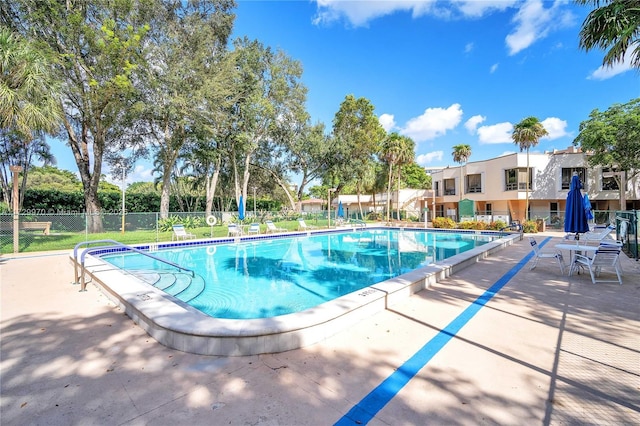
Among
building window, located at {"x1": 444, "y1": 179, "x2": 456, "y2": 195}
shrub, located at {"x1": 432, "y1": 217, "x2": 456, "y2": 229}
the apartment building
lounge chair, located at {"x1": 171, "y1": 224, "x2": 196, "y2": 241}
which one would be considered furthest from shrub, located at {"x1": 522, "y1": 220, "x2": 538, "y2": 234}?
lounge chair, located at {"x1": 171, "y1": 224, "x2": 196, "y2": 241}

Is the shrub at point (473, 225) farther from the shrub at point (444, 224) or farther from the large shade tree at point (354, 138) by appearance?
the large shade tree at point (354, 138)

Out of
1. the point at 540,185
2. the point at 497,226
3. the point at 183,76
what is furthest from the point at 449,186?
the point at 183,76

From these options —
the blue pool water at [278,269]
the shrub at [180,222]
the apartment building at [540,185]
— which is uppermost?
the apartment building at [540,185]

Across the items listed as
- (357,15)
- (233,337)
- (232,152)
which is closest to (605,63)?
(357,15)

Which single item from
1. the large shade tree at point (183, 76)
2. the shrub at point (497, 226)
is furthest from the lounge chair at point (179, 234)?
the shrub at point (497, 226)

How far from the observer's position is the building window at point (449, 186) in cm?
3219

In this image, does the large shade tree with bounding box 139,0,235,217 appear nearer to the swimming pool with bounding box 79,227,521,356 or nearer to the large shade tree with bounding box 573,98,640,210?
the swimming pool with bounding box 79,227,521,356

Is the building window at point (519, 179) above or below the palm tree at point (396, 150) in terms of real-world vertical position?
below

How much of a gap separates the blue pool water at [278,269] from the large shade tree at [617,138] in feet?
56.5

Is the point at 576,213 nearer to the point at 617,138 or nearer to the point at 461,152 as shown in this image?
the point at 617,138

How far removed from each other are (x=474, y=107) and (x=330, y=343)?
2794 centimetres

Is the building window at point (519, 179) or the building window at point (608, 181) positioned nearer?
the building window at point (608, 181)

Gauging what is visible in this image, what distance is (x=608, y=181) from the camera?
25.1 metres

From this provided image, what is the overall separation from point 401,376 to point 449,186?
33.5m
